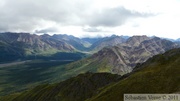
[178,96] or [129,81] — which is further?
[129,81]

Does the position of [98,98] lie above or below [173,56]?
below

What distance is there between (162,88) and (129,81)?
78.6ft

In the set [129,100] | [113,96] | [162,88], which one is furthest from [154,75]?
[129,100]

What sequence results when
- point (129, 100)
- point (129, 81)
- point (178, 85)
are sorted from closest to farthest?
1. point (129, 100)
2. point (178, 85)
3. point (129, 81)

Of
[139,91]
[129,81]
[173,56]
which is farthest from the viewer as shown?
[173,56]

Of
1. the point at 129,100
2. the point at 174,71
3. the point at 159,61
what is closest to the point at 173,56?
the point at 159,61

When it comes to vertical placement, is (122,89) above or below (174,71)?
below

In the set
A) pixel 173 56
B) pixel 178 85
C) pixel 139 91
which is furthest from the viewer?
pixel 173 56

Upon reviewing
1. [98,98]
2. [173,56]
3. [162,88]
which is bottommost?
Answer: [98,98]

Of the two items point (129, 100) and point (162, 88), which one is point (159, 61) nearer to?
point (162, 88)

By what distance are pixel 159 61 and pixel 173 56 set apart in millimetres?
9142

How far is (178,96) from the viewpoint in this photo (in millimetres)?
96562

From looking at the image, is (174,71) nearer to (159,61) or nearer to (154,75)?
(154,75)

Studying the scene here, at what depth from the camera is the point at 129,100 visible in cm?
9150
